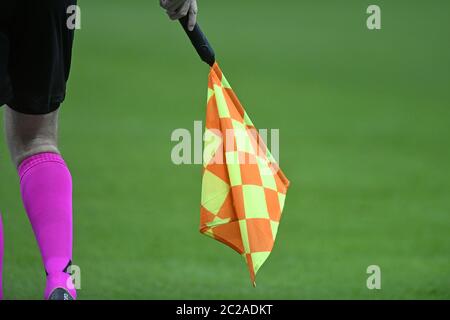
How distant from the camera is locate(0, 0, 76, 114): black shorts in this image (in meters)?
2.05

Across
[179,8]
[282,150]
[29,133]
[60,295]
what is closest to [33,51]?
[29,133]

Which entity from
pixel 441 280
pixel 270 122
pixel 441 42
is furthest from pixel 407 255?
pixel 441 42

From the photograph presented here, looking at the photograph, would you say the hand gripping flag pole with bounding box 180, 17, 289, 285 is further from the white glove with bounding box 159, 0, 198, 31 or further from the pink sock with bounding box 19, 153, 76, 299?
the pink sock with bounding box 19, 153, 76, 299

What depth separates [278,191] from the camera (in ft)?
7.88

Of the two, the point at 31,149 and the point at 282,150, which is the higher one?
the point at 282,150

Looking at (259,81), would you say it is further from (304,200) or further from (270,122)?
(304,200)

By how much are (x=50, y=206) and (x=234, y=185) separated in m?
0.42

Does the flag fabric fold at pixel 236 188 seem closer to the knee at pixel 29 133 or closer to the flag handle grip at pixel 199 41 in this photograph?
the flag handle grip at pixel 199 41

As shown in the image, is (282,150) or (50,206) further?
(282,150)

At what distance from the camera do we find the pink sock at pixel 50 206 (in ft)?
7.00

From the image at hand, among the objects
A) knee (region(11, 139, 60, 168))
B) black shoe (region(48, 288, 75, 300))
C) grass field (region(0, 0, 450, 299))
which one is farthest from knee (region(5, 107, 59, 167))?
grass field (region(0, 0, 450, 299))

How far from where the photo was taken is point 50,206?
85.7 inches

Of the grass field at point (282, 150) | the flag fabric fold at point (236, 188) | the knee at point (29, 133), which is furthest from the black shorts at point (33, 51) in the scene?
the grass field at point (282, 150)

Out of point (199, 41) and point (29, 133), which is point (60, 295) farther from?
point (199, 41)
